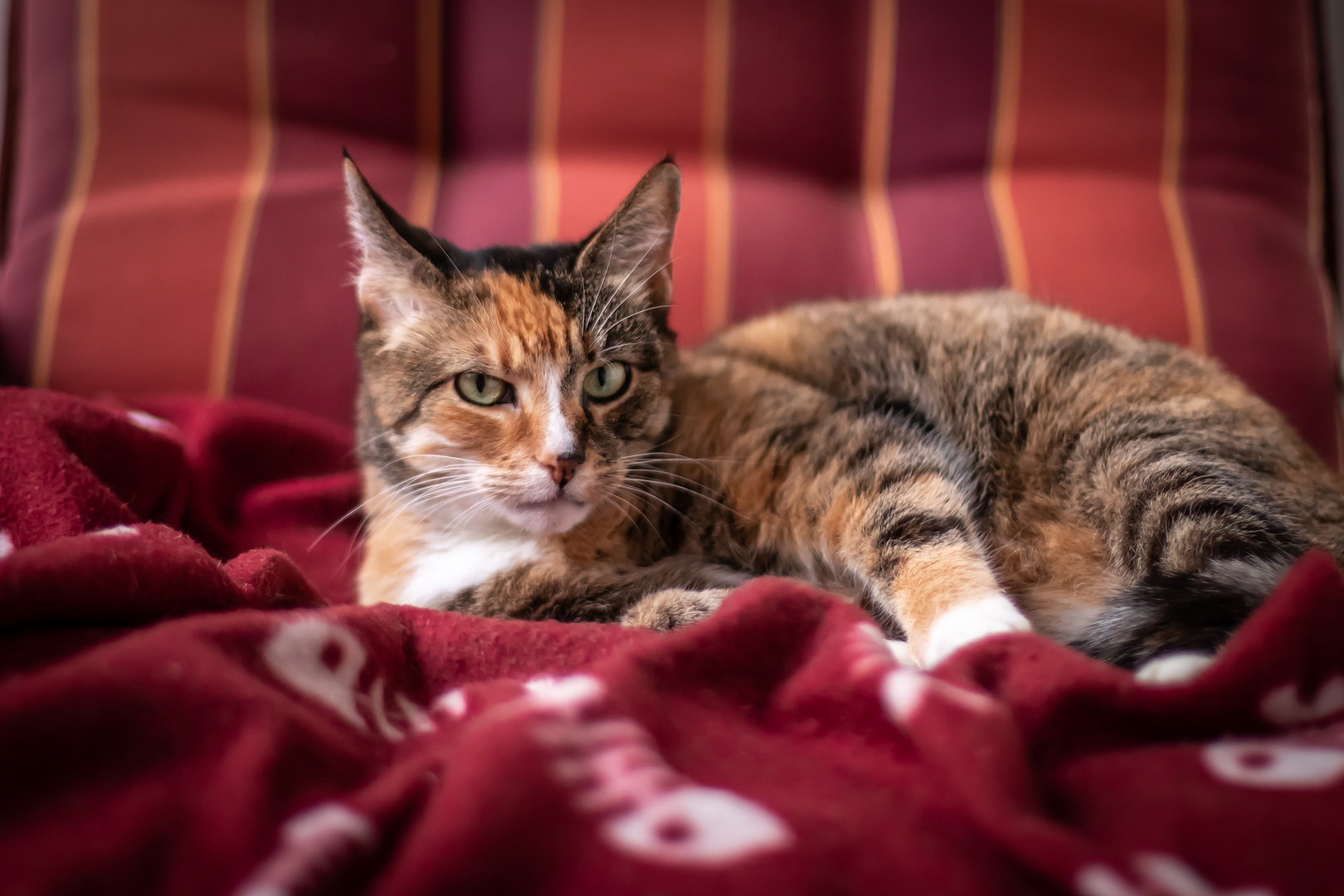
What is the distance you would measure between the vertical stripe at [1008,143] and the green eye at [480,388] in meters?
1.08

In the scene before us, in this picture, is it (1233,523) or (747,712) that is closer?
(747,712)

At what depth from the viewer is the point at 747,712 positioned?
2.10 ft

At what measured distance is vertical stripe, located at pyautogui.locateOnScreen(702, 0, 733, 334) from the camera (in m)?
1.53

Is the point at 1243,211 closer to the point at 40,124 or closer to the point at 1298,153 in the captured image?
the point at 1298,153

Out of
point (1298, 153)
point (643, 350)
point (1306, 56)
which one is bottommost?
point (643, 350)

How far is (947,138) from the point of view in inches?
62.2

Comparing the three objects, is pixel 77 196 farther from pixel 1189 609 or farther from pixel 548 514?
pixel 1189 609

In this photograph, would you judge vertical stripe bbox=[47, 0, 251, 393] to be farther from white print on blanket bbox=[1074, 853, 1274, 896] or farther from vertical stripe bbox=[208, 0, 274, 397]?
white print on blanket bbox=[1074, 853, 1274, 896]

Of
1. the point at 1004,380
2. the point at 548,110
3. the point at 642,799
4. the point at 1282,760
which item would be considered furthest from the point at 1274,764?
the point at 548,110

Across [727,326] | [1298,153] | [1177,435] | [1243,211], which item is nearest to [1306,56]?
[1298,153]

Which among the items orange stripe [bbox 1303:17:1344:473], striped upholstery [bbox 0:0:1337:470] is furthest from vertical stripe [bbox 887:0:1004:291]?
orange stripe [bbox 1303:17:1344:473]

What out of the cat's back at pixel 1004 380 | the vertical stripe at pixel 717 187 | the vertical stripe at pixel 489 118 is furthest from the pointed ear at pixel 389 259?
the vertical stripe at pixel 717 187

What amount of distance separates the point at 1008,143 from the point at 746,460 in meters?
1.04

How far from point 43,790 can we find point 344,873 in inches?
8.0
